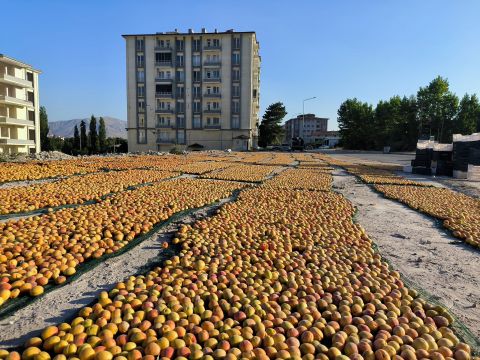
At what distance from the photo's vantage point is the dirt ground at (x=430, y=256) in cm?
293

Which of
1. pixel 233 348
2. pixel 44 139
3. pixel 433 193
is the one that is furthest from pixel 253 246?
pixel 44 139

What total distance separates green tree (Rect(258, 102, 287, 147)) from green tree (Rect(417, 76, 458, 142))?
2495cm

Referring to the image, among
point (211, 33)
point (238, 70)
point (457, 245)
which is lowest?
point (457, 245)

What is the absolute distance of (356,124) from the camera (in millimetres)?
63531

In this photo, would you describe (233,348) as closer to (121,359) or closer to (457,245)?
(121,359)

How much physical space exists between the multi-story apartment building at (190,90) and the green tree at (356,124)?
78.3ft

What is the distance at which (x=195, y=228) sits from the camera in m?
4.59

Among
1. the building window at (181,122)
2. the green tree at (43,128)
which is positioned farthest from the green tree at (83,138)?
the building window at (181,122)

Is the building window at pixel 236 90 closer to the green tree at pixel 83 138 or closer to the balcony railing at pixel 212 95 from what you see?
the balcony railing at pixel 212 95

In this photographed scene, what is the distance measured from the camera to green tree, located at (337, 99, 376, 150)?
61.0 meters

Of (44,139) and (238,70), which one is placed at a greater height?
(238,70)

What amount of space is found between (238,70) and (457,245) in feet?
161

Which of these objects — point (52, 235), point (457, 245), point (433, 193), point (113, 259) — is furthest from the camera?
point (433, 193)

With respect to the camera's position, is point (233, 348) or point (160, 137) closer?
point (233, 348)
